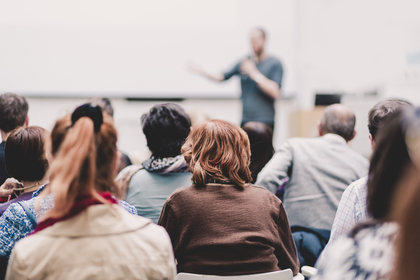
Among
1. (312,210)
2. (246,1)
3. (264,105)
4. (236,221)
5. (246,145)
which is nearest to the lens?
(236,221)

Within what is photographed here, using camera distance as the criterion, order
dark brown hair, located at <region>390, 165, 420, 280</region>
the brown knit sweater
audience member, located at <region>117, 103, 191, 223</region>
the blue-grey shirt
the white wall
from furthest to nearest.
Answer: the white wall < the blue-grey shirt < audience member, located at <region>117, 103, 191, 223</region> < the brown knit sweater < dark brown hair, located at <region>390, 165, 420, 280</region>

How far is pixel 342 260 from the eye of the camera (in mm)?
825

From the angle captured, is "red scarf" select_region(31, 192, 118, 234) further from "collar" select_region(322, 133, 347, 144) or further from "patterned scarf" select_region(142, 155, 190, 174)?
"collar" select_region(322, 133, 347, 144)

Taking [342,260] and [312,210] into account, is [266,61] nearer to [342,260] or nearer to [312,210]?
[312,210]

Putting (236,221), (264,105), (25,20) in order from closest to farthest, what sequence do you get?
(236,221) → (264,105) → (25,20)

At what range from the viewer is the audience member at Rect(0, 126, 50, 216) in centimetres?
156

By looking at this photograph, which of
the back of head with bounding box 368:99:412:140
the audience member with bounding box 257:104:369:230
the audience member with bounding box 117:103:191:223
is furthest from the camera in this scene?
the audience member with bounding box 257:104:369:230

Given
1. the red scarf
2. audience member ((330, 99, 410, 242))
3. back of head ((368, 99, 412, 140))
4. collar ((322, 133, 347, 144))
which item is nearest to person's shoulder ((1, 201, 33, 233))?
the red scarf

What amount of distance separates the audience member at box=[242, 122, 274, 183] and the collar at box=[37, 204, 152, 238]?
1260 mm

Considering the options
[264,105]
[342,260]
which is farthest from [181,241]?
[264,105]

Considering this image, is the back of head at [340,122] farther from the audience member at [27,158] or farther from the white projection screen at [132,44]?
the white projection screen at [132,44]

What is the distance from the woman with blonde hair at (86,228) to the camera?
0.97 m

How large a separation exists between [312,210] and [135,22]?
3.30 metres

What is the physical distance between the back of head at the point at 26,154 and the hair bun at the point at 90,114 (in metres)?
0.61
